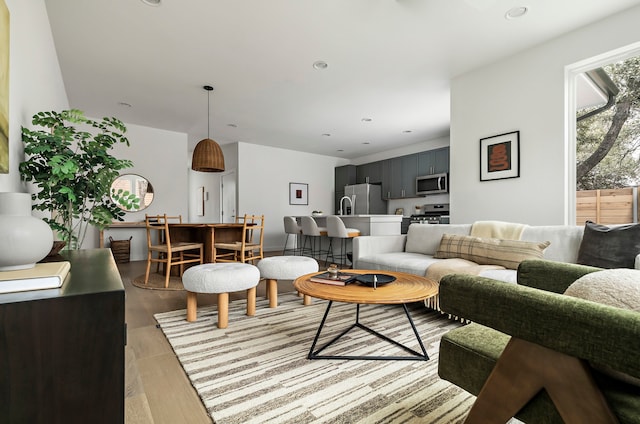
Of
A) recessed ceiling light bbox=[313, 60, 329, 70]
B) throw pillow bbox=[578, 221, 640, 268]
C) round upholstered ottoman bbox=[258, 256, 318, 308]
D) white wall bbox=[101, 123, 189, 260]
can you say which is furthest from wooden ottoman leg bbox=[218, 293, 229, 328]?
white wall bbox=[101, 123, 189, 260]

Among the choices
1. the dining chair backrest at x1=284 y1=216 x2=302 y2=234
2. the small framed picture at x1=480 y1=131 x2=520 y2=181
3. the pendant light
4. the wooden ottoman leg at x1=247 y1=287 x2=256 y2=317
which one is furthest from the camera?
Answer: the dining chair backrest at x1=284 y1=216 x2=302 y2=234

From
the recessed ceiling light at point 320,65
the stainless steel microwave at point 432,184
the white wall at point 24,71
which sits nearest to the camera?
the white wall at point 24,71

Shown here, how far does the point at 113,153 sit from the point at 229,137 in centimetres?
215

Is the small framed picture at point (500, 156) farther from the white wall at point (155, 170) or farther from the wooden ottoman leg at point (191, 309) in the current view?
the white wall at point (155, 170)

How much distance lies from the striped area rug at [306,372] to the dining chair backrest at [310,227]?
245 cm

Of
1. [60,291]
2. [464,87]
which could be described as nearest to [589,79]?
[464,87]

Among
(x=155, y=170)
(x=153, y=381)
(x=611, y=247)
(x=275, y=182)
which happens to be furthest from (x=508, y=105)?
(x=155, y=170)

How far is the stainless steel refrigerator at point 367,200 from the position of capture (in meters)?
7.56

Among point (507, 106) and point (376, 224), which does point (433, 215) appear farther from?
point (507, 106)

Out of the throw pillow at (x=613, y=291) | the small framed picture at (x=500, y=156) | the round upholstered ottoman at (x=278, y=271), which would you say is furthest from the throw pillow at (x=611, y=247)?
the round upholstered ottoman at (x=278, y=271)

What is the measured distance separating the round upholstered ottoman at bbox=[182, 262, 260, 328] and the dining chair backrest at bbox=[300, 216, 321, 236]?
251 centimetres

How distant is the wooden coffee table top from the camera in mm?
1681

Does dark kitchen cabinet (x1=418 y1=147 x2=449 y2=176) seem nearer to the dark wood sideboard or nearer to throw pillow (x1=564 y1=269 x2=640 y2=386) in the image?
throw pillow (x1=564 y1=269 x2=640 y2=386)

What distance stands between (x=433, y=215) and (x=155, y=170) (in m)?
5.63
